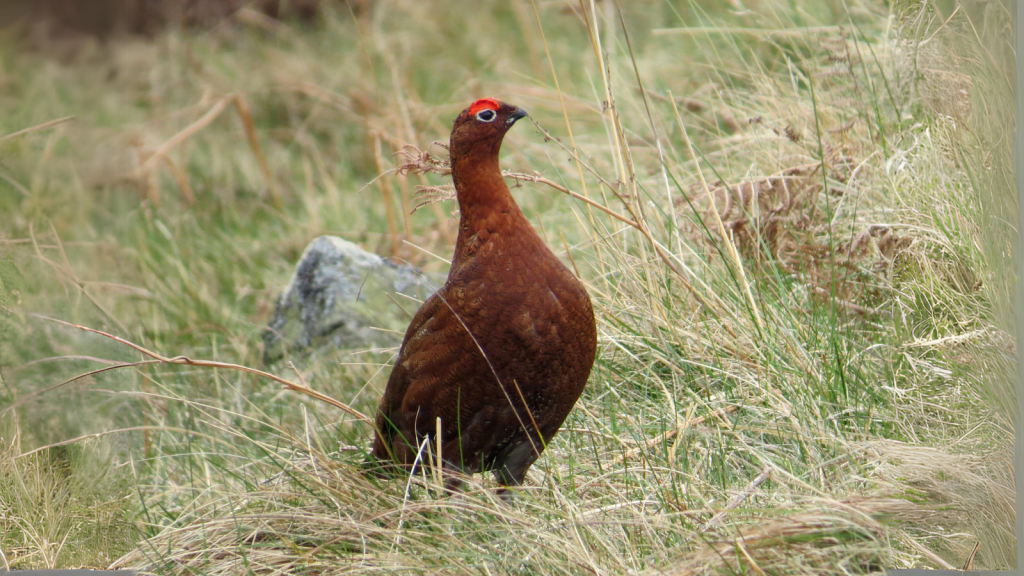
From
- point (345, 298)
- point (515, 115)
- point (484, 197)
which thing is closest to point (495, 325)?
point (484, 197)

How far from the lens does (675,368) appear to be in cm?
209

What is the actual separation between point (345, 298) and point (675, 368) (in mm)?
1453

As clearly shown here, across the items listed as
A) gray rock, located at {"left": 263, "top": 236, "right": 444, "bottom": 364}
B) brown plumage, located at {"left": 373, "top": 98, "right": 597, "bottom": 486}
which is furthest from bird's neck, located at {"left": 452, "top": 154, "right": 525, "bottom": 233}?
gray rock, located at {"left": 263, "top": 236, "right": 444, "bottom": 364}

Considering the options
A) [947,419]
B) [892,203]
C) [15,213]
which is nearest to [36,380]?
[15,213]

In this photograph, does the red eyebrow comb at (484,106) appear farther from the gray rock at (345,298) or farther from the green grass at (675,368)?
the gray rock at (345,298)

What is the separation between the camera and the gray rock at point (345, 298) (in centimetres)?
316

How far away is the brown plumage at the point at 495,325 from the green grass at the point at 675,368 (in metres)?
0.14

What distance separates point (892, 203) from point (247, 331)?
245cm

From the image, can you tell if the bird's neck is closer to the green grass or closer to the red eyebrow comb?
the red eyebrow comb

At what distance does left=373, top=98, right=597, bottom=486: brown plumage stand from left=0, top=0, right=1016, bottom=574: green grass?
143 millimetres

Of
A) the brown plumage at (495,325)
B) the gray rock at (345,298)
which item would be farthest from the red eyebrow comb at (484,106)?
the gray rock at (345,298)

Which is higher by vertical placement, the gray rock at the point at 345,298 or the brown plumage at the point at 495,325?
the brown plumage at the point at 495,325

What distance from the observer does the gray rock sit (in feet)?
10.4

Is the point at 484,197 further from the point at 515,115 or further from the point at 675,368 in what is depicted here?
the point at 675,368
